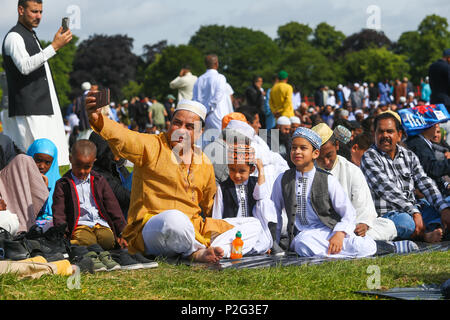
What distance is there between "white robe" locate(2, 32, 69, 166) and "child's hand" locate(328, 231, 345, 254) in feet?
10.6

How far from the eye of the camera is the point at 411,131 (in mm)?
7848

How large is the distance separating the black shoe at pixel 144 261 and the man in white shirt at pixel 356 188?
224cm

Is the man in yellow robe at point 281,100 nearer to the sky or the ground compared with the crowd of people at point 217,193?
nearer to the sky

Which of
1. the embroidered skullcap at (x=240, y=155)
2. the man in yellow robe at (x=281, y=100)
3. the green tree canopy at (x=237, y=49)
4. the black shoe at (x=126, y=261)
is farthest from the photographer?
the green tree canopy at (x=237, y=49)

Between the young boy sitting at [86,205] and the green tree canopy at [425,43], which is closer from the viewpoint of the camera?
the young boy sitting at [86,205]

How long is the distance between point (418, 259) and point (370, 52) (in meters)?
60.3

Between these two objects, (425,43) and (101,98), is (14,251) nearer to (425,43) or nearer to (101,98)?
(101,98)

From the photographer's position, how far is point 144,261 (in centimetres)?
495

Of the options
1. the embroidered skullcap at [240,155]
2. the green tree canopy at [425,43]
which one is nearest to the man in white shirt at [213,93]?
the embroidered skullcap at [240,155]

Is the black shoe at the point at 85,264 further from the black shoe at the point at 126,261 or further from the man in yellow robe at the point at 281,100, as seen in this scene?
the man in yellow robe at the point at 281,100

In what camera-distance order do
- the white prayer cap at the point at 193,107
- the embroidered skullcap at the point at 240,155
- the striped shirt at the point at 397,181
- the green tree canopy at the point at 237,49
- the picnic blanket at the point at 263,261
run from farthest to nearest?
the green tree canopy at the point at 237,49 < the striped shirt at the point at 397,181 < the embroidered skullcap at the point at 240,155 < the white prayer cap at the point at 193,107 < the picnic blanket at the point at 263,261

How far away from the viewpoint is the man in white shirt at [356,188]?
20.8 feet

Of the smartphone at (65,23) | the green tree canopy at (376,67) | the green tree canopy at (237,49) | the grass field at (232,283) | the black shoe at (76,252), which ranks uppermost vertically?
the green tree canopy at (237,49)

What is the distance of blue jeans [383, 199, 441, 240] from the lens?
6621 mm
